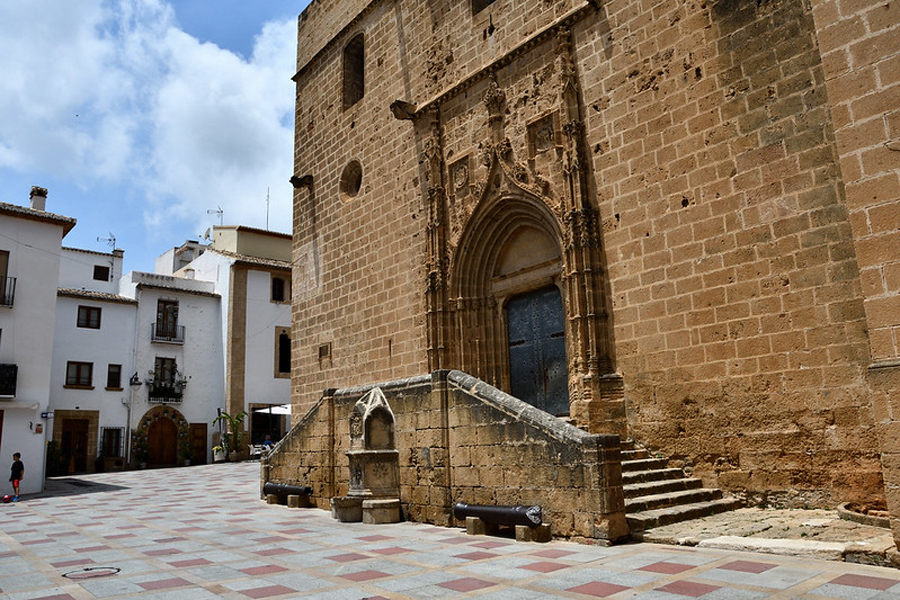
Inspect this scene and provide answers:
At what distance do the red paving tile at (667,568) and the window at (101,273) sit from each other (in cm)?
2910

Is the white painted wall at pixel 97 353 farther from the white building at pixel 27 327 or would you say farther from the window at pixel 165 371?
the white building at pixel 27 327

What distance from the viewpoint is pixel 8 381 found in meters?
16.4

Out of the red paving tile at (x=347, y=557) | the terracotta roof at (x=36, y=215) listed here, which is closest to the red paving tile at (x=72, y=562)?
the red paving tile at (x=347, y=557)

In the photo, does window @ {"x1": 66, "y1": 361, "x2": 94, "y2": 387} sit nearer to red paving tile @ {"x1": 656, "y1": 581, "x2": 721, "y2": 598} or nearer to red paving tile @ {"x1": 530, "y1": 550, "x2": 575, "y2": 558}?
red paving tile @ {"x1": 530, "y1": 550, "x2": 575, "y2": 558}

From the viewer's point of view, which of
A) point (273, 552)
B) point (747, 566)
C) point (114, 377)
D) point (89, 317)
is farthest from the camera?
point (114, 377)

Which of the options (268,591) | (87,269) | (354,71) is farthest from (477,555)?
(87,269)

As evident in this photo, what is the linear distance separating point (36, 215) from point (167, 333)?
9.03 meters

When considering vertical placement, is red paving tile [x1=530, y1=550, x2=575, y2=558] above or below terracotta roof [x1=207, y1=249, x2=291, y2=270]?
below

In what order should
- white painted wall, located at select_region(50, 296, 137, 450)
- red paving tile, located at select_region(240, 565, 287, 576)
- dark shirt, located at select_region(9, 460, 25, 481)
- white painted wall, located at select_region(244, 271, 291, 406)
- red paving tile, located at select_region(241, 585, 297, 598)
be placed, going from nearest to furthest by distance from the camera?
red paving tile, located at select_region(241, 585, 297, 598), red paving tile, located at select_region(240, 565, 287, 576), dark shirt, located at select_region(9, 460, 25, 481), white painted wall, located at select_region(50, 296, 137, 450), white painted wall, located at select_region(244, 271, 291, 406)

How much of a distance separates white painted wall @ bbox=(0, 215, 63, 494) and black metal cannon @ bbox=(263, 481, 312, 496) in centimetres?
931

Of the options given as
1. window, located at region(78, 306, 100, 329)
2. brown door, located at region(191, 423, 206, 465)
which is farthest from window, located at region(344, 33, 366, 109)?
brown door, located at region(191, 423, 206, 465)

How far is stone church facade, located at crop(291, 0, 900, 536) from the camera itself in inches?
243

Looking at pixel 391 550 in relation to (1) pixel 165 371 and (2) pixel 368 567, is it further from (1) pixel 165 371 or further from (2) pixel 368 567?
(1) pixel 165 371

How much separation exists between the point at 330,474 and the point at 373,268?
4.87 m
